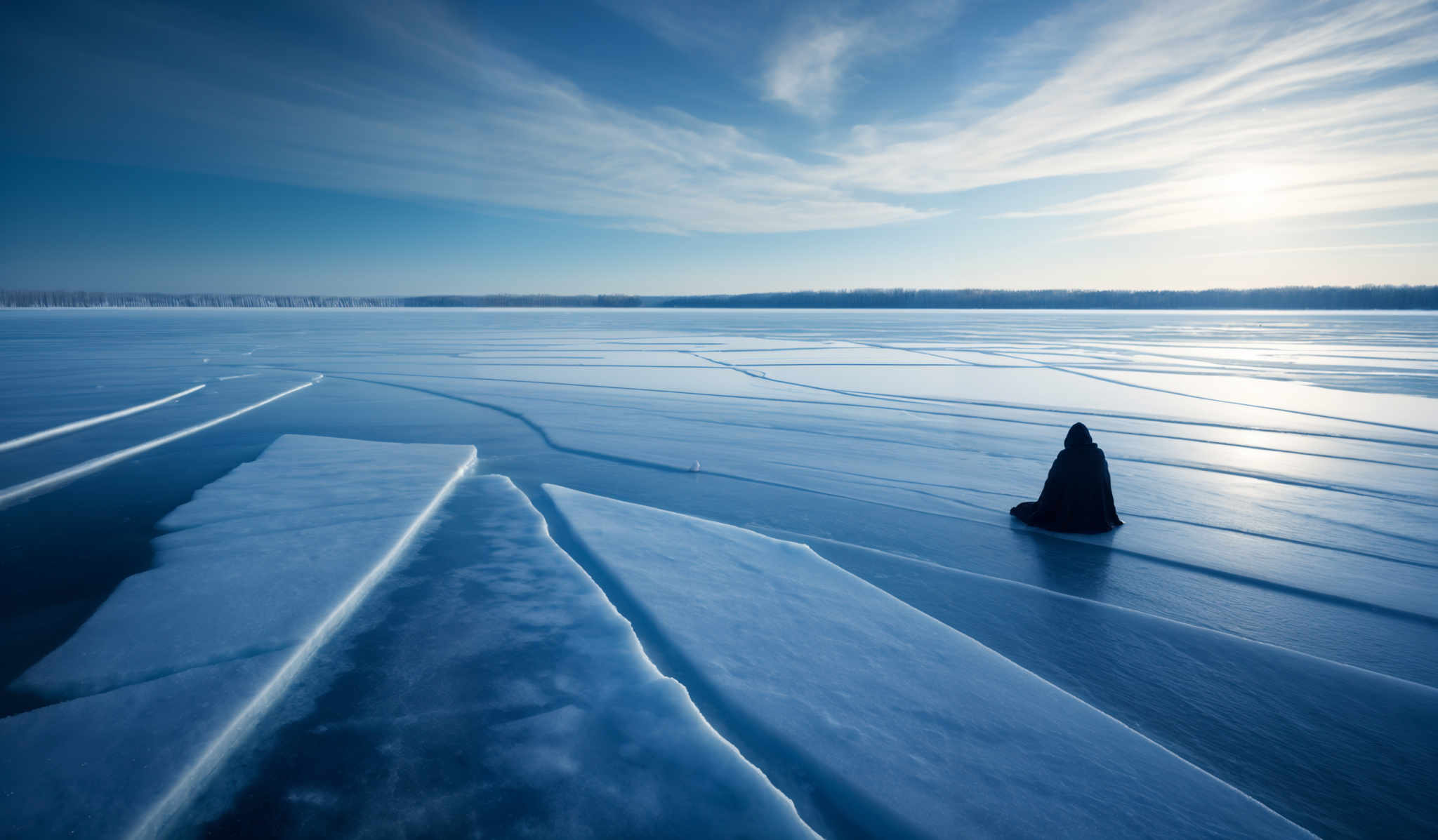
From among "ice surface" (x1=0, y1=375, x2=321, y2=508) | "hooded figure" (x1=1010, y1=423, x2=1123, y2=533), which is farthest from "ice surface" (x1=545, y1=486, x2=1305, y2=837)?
"ice surface" (x1=0, y1=375, x2=321, y2=508)

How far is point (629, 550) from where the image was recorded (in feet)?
10.4

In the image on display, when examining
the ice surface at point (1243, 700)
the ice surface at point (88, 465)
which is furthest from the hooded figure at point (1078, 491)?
the ice surface at point (88, 465)

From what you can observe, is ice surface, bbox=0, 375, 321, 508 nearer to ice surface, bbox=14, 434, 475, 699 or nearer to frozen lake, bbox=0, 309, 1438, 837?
frozen lake, bbox=0, 309, 1438, 837

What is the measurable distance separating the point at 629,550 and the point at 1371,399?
399 inches

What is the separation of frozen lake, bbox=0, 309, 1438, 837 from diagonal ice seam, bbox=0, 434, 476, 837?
1cm

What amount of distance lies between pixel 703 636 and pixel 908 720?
78cm

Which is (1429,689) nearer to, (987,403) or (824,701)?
(824,701)

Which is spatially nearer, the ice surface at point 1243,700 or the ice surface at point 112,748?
the ice surface at point 112,748

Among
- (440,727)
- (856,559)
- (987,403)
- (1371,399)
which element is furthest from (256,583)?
(1371,399)

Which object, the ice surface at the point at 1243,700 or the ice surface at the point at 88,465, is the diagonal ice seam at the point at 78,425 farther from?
the ice surface at the point at 1243,700

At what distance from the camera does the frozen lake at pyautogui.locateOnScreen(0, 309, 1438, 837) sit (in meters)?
1.62

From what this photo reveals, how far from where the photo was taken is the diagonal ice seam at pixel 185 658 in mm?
1584

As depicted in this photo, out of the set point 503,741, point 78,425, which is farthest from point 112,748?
point 78,425

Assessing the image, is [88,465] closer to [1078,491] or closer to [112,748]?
[112,748]
